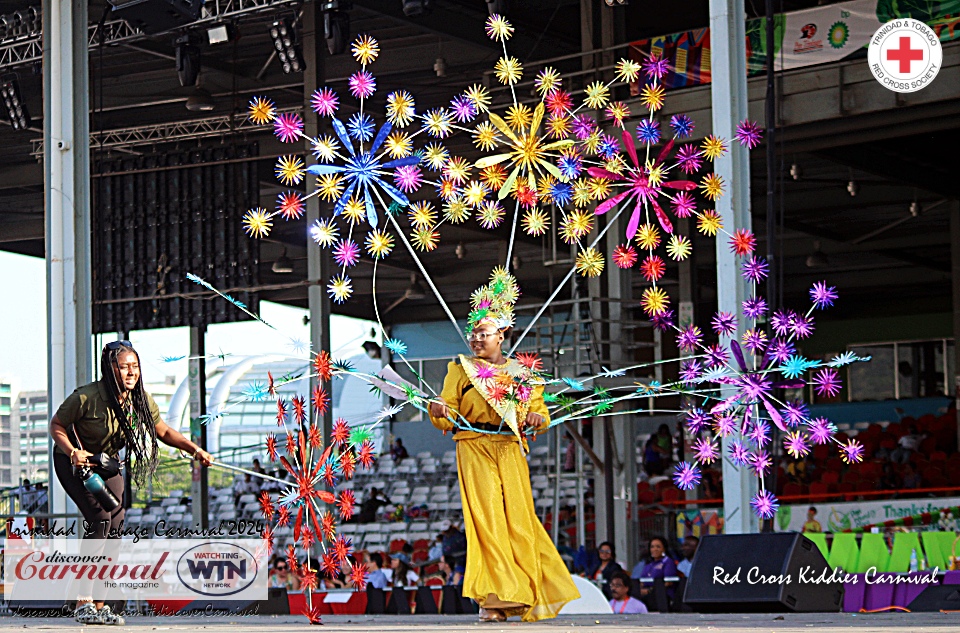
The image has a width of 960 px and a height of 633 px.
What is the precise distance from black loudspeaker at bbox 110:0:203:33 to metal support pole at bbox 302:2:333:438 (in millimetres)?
2808

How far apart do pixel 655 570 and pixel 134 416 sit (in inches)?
250

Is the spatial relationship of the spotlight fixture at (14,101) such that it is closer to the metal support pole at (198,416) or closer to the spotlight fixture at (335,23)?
the metal support pole at (198,416)

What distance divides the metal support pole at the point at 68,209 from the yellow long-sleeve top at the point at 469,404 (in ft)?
15.3

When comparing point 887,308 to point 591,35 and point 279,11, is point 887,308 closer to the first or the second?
point 591,35

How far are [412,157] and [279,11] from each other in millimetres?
7450

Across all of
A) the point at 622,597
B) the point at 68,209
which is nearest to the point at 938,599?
the point at 622,597

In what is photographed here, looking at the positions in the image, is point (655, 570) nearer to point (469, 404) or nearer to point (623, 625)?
point (623, 625)

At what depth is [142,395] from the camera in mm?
6418

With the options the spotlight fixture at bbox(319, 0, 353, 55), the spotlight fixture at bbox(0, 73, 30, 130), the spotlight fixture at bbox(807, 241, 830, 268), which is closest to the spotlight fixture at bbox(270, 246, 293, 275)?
the spotlight fixture at bbox(0, 73, 30, 130)

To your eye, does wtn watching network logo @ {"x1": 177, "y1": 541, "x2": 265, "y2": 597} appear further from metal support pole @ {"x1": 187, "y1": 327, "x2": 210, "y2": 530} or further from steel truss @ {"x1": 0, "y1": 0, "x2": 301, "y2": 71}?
metal support pole @ {"x1": 187, "y1": 327, "x2": 210, "y2": 530}

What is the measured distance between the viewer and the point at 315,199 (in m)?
15.1

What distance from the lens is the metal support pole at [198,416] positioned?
59.6 feet

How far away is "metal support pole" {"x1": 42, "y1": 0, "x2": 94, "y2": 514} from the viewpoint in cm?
993

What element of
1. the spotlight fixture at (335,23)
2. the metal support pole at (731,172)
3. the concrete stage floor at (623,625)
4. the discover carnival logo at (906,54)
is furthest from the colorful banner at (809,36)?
the concrete stage floor at (623,625)
